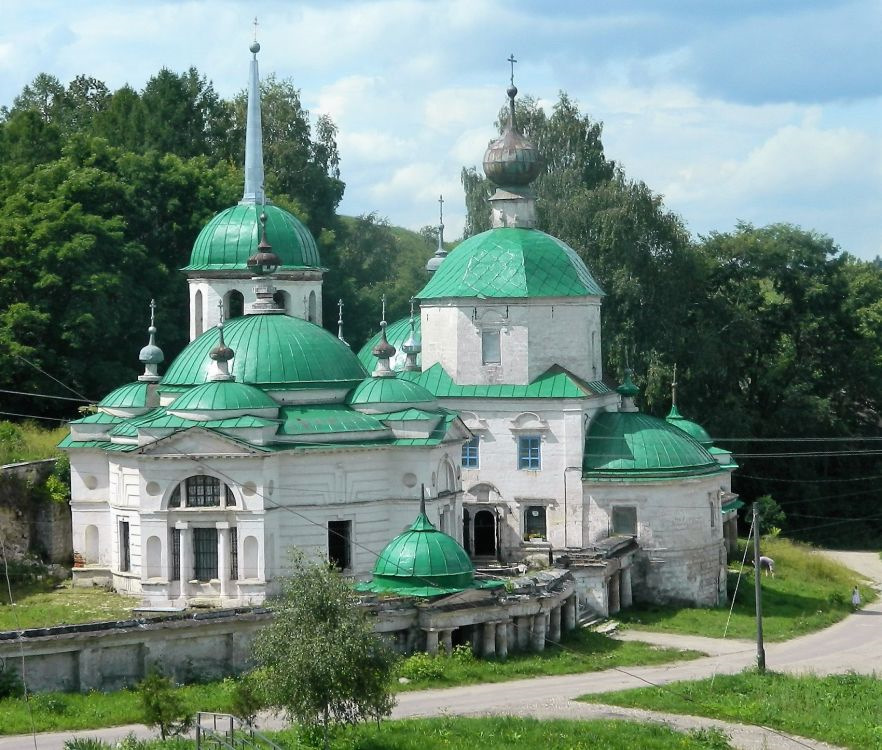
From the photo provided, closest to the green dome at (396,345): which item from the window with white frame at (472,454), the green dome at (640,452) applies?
the window with white frame at (472,454)

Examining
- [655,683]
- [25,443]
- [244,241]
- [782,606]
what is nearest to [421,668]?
Answer: [655,683]

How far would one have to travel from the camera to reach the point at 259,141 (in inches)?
2164

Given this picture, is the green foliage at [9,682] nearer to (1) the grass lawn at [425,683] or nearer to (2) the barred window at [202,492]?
(1) the grass lawn at [425,683]

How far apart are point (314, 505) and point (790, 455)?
31447 mm

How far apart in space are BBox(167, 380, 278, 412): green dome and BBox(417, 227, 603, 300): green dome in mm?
9307

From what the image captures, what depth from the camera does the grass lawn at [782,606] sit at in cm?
4634

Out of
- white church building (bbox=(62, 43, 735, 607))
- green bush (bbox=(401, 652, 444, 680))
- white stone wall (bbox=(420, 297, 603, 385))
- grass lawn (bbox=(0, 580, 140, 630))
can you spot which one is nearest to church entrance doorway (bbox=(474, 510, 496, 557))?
white church building (bbox=(62, 43, 735, 607))

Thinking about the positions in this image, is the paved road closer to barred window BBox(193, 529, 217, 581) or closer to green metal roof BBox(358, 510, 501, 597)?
green metal roof BBox(358, 510, 501, 597)

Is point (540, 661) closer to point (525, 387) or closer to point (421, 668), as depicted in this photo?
point (421, 668)

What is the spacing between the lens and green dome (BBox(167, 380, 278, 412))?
4300cm

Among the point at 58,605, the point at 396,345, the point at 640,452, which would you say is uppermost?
the point at 396,345

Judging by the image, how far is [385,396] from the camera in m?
45.3

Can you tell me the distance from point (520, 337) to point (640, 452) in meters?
4.75

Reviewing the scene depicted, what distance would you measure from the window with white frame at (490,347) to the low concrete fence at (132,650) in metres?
15.4
